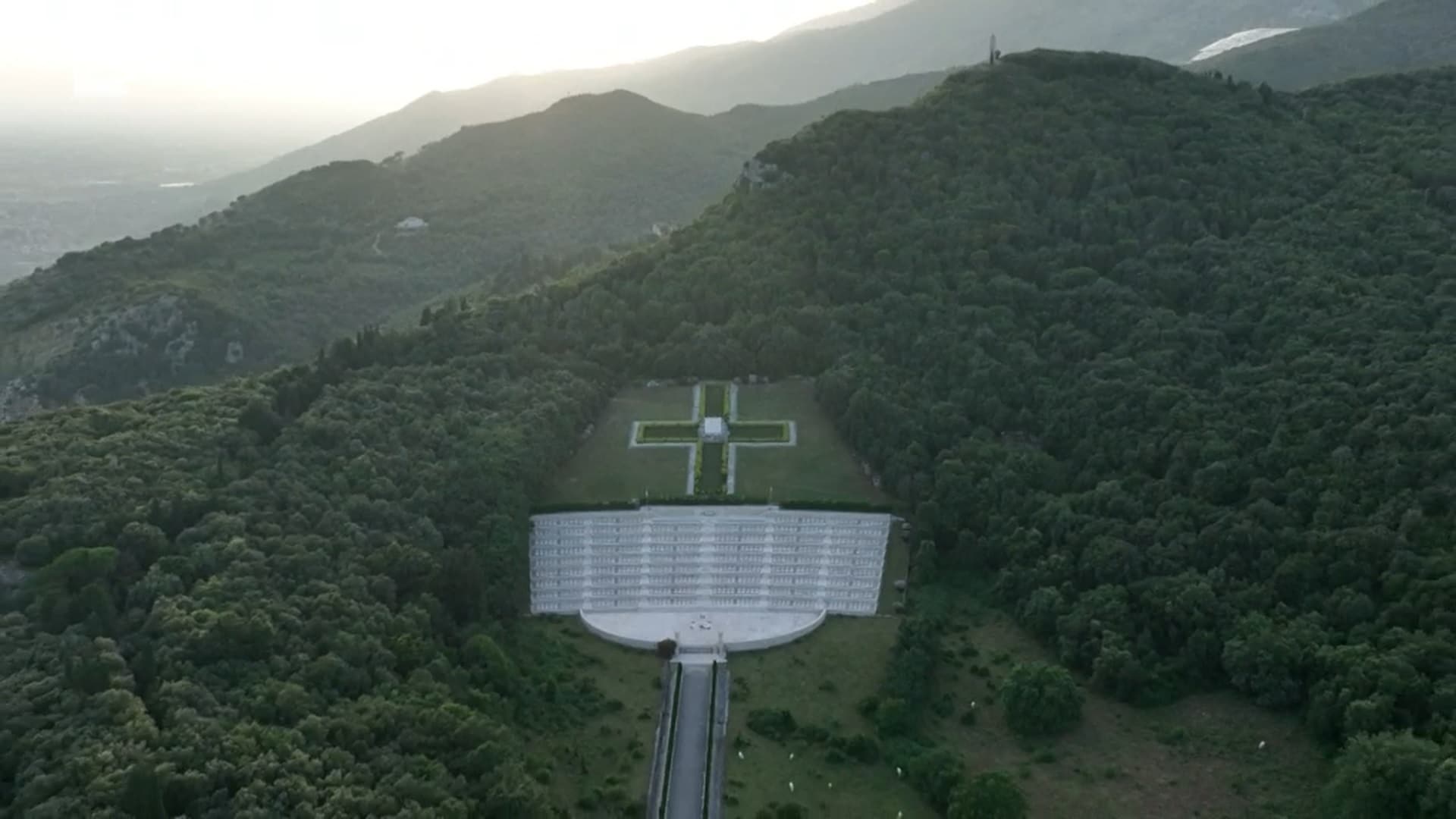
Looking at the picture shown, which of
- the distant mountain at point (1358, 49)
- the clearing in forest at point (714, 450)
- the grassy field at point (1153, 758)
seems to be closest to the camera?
the grassy field at point (1153, 758)

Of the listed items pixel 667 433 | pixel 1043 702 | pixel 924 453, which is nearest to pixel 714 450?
pixel 667 433

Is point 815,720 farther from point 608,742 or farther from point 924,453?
point 924,453

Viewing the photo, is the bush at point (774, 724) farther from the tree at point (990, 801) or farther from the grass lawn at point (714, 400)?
the grass lawn at point (714, 400)

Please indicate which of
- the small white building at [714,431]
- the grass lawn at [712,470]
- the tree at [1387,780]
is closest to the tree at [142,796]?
the grass lawn at [712,470]

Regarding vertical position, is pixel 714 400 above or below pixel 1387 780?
above

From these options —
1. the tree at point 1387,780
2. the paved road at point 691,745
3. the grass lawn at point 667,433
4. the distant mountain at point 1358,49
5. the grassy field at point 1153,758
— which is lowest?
the paved road at point 691,745

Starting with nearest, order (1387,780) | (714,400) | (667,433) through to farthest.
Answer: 1. (1387,780)
2. (667,433)
3. (714,400)
